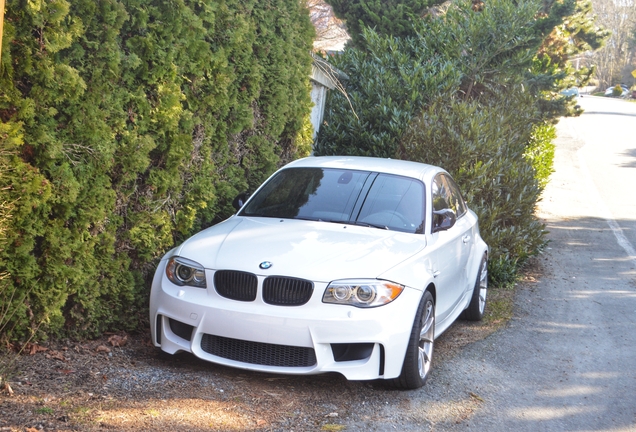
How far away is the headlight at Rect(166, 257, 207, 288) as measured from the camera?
5404 mm

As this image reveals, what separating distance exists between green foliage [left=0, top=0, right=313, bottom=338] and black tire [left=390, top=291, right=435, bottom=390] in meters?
2.44

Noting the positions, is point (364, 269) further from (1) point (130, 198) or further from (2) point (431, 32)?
(2) point (431, 32)

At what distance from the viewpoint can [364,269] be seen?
521 cm

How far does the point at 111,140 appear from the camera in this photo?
18.5 feet

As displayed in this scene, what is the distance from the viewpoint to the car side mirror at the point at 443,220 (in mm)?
6374

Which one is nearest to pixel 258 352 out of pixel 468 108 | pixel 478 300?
pixel 478 300

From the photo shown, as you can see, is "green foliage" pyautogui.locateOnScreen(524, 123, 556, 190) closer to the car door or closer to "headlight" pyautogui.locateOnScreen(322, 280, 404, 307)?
the car door

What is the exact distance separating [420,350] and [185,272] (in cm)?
188

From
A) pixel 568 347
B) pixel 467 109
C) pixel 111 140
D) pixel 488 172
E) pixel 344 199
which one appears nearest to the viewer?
pixel 111 140

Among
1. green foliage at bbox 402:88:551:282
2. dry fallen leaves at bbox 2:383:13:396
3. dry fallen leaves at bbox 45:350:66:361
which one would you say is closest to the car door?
green foliage at bbox 402:88:551:282

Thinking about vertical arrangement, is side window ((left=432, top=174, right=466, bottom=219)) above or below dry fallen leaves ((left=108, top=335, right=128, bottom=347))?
above

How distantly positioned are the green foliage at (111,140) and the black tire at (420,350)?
2.44 metres

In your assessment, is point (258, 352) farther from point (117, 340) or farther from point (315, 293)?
point (117, 340)

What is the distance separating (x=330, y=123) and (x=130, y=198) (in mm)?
7247
